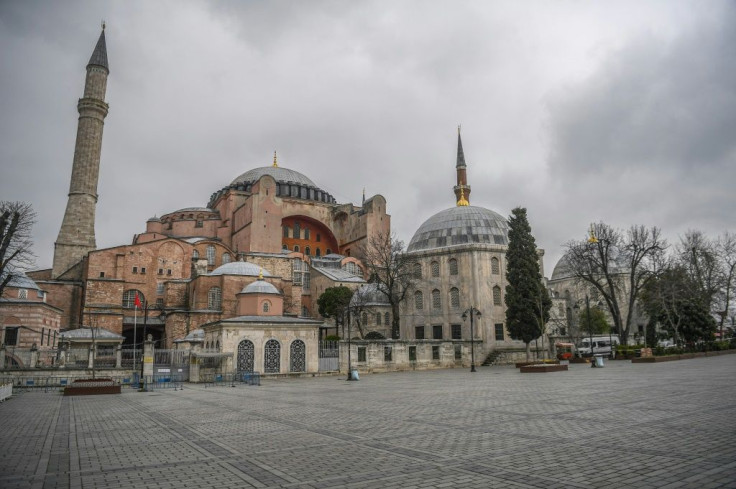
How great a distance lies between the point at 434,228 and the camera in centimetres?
3928

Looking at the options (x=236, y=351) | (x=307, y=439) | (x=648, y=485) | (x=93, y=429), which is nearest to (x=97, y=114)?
(x=236, y=351)

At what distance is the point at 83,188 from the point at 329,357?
28.8 m

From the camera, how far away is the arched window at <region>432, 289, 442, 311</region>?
120 feet

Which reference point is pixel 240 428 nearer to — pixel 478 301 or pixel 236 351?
pixel 236 351

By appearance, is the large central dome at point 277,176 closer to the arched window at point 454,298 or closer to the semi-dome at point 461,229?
the semi-dome at point 461,229

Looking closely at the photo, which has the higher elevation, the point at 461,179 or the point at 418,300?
the point at 461,179

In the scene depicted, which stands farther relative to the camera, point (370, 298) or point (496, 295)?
point (370, 298)

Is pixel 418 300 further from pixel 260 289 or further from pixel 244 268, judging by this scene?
pixel 244 268

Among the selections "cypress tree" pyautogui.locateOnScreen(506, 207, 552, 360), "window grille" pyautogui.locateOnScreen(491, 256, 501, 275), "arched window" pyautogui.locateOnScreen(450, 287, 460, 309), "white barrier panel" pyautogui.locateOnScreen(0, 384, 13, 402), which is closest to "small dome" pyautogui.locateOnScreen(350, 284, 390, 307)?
"arched window" pyautogui.locateOnScreen(450, 287, 460, 309)

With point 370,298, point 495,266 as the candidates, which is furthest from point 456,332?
point 370,298

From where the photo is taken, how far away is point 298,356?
2752 centimetres

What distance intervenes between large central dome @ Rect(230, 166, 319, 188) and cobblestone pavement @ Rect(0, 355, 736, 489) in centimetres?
4921

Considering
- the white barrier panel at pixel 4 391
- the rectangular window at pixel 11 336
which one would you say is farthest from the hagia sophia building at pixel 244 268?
the white barrier panel at pixel 4 391

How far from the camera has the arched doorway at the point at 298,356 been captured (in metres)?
27.3
